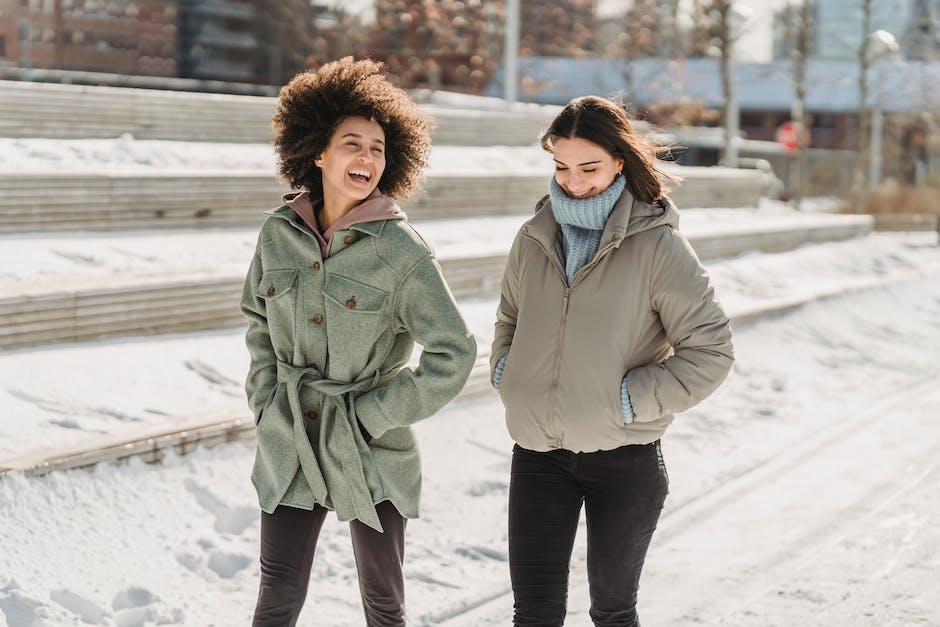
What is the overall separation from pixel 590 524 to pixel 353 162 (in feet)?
4.03

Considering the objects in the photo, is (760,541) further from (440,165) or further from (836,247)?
(836,247)

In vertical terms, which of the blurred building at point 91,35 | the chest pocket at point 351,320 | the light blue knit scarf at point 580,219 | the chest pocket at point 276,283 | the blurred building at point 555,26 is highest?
the blurred building at point 555,26

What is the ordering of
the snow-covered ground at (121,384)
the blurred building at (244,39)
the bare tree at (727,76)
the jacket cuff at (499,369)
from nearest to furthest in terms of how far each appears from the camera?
the jacket cuff at (499,369), the snow-covered ground at (121,384), the blurred building at (244,39), the bare tree at (727,76)

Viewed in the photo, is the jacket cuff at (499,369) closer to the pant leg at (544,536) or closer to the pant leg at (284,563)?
the pant leg at (544,536)

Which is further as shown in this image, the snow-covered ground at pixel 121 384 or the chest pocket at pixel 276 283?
the snow-covered ground at pixel 121 384

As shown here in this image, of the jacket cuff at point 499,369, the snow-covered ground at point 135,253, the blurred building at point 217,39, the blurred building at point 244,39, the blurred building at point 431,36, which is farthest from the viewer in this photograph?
the blurred building at point 431,36

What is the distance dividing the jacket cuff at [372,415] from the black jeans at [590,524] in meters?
0.48

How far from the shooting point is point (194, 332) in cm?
701

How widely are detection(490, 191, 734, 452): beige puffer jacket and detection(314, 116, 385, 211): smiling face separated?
1.69 ft

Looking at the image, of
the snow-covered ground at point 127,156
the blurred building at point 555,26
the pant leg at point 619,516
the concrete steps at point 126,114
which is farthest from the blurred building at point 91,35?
the blurred building at point 555,26

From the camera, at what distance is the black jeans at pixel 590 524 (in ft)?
10.9

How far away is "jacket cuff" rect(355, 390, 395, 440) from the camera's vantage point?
318 cm

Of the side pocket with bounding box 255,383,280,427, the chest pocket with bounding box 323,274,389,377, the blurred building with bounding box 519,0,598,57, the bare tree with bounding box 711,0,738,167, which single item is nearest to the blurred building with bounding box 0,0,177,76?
the bare tree with bounding box 711,0,738,167

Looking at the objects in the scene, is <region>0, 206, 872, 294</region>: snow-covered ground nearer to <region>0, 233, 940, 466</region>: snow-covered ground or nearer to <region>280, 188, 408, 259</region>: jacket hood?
<region>0, 233, 940, 466</region>: snow-covered ground
